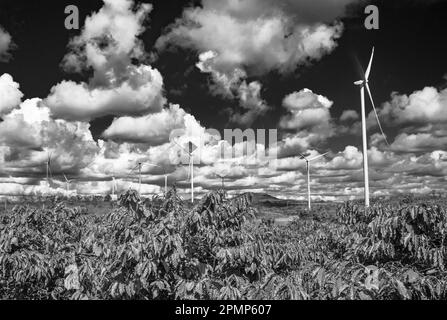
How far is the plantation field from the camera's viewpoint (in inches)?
305

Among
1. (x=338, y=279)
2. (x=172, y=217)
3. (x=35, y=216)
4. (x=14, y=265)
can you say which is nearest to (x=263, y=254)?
(x=172, y=217)

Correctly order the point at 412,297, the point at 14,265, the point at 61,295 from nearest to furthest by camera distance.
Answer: the point at 412,297 < the point at 14,265 < the point at 61,295

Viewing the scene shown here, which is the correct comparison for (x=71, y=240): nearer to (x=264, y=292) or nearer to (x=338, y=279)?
(x=264, y=292)

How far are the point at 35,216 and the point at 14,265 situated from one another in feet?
12.0

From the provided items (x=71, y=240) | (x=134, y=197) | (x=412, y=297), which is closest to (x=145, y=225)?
(x=134, y=197)

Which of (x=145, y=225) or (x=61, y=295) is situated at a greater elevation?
(x=145, y=225)

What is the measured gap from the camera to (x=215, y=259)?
1087 centimetres

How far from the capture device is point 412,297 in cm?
788

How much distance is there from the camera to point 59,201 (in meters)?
16.9

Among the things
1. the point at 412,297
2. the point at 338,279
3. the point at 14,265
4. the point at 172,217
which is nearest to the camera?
the point at 338,279

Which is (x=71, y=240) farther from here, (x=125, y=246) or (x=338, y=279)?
(x=338, y=279)

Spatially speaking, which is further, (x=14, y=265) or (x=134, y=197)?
(x=14, y=265)

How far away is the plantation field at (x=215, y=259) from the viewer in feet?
25.4

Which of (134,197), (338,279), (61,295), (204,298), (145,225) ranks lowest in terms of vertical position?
(61,295)
